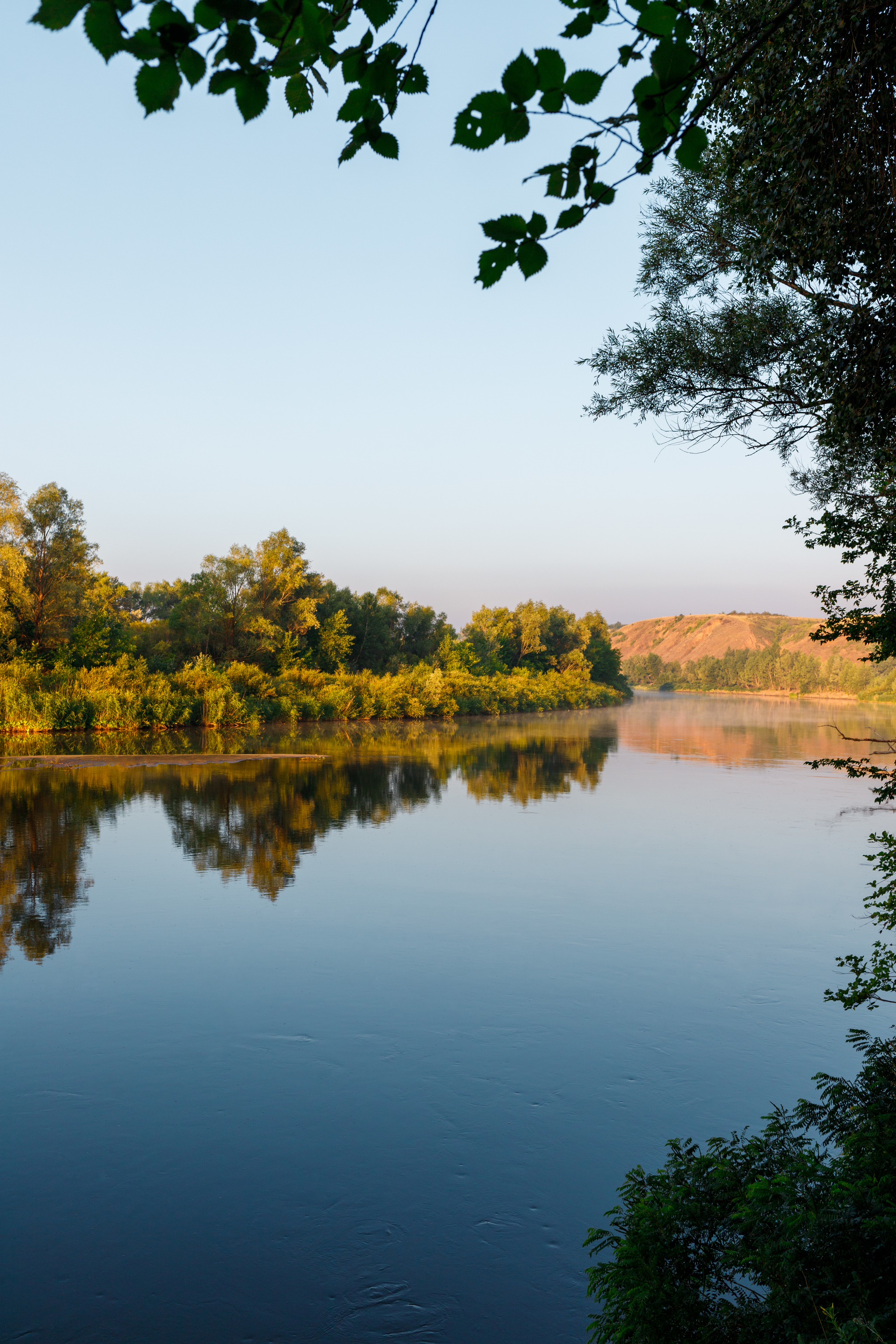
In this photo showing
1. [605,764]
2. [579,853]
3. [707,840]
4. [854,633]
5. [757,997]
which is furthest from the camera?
[605,764]

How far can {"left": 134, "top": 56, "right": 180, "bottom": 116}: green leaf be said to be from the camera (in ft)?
6.41

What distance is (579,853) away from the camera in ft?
45.4

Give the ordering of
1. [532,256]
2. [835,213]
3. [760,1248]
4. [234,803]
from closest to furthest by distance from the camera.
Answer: [532,256] → [760,1248] → [835,213] → [234,803]

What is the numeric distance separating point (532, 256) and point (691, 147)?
0.49m

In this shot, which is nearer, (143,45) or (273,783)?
(143,45)

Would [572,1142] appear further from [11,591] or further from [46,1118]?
[11,591]

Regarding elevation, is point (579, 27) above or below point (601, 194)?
above

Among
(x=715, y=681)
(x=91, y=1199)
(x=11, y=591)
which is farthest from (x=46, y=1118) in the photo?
(x=715, y=681)

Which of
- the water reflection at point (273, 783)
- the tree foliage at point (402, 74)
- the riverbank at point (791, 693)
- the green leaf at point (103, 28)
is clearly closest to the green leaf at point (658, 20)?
the tree foliage at point (402, 74)

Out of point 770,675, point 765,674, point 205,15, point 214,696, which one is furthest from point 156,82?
point 765,674

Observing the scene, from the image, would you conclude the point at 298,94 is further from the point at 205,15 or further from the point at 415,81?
the point at 205,15

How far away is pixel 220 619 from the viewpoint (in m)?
37.8

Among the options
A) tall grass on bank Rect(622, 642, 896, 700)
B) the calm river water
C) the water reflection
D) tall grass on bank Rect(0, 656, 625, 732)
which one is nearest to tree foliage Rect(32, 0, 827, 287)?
the calm river water

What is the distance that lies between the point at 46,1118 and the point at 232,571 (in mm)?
36041
